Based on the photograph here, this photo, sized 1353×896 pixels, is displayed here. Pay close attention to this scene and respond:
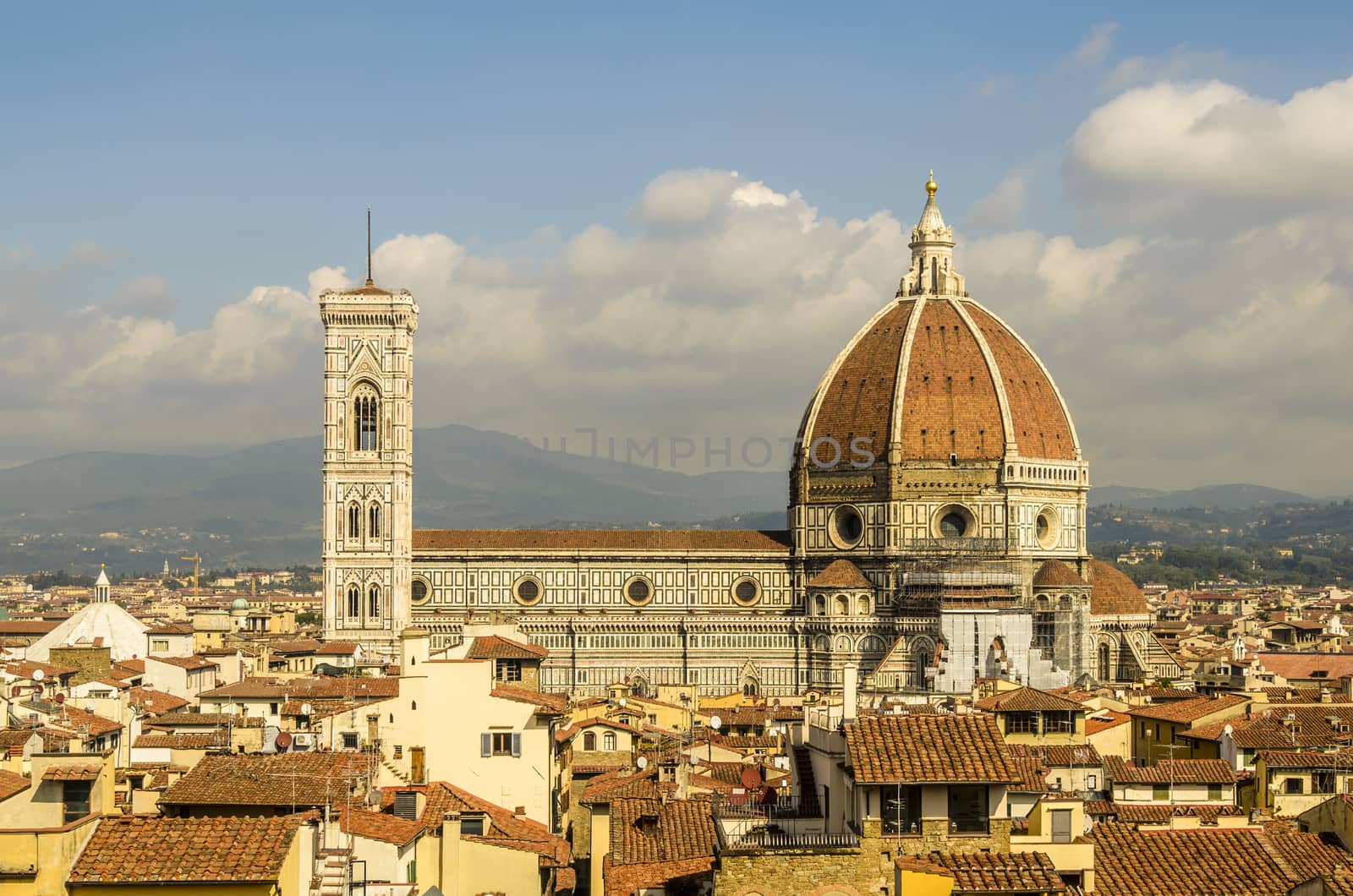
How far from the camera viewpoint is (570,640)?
96.2 meters

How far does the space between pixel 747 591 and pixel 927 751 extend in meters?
82.7

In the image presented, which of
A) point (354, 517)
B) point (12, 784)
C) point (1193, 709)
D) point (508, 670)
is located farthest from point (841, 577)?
point (12, 784)

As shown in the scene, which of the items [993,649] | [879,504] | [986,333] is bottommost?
[993,649]

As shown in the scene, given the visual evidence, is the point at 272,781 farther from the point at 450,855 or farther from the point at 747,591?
the point at 747,591

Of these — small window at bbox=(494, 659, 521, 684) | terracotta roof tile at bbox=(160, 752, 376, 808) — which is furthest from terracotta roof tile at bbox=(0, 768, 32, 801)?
small window at bbox=(494, 659, 521, 684)

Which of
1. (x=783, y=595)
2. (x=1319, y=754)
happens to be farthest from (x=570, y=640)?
(x=1319, y=754)

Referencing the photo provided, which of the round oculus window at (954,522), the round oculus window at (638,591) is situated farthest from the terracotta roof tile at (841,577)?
the round oculus window at (638,591)

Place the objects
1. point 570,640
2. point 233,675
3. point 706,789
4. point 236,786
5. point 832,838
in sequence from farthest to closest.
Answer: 1. point 570,640
2. point 233,675
3. point 706,789
4. point 236,786
5. point 832,838

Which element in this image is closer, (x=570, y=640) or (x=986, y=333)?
(x=570, y=640)

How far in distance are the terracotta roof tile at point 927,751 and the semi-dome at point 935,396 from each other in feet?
273

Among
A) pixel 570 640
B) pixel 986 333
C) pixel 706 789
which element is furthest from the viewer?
pixel 986 333

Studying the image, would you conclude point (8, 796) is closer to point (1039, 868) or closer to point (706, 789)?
point (1039, 868)

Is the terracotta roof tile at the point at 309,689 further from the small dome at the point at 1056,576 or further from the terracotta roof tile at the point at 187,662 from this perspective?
the small dome at the point at 1056,576

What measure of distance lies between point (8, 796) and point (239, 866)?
3.96 meters
